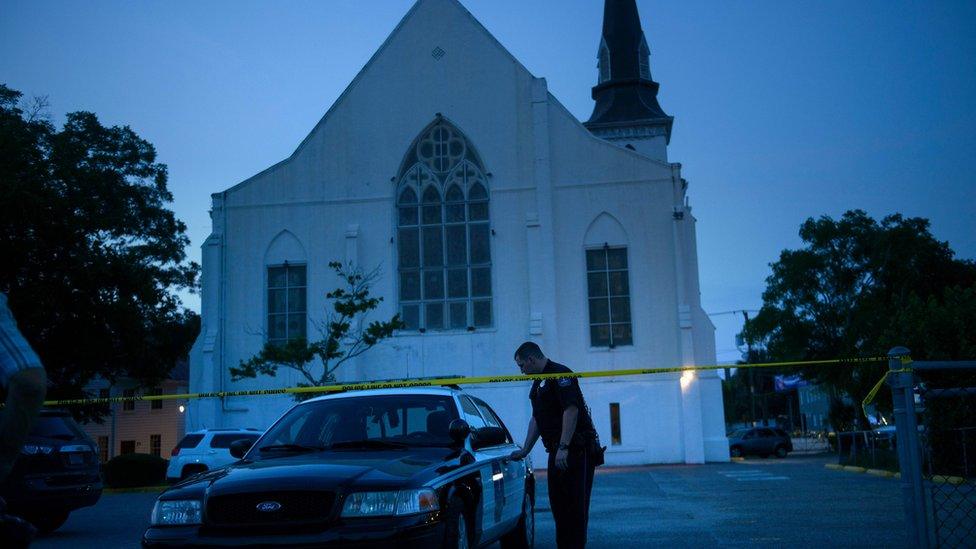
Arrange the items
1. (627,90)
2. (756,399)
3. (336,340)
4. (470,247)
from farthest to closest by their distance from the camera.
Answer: (756,399), (627,90), (470,247), (336,340)

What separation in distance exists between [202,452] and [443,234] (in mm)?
14503

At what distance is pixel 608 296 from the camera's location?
34.5 metres

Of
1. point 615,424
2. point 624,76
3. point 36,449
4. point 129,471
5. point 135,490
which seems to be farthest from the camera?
point 624,76

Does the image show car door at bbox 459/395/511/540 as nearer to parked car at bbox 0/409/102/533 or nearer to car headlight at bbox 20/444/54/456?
parked car at bbox 0/409/102/533

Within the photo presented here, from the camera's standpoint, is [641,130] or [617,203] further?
[641,130]

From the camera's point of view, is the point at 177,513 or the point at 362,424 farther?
the point at 362,424

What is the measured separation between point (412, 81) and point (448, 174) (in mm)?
3746

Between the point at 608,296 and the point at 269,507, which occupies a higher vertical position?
the point at 608,296

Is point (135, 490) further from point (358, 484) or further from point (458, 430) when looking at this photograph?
point (358, 484)

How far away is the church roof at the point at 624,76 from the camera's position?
157 ft

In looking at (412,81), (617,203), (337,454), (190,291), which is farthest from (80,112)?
(337,454)

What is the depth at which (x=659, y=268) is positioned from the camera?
1359 inches

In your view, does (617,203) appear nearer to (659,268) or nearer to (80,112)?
(659,268)

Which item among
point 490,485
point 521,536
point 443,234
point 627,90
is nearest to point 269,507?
point 490,485
